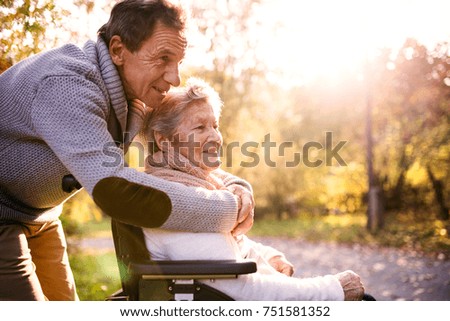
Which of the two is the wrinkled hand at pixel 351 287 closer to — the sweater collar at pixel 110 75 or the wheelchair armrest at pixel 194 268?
the wheelchair armrest at pixel 194 268

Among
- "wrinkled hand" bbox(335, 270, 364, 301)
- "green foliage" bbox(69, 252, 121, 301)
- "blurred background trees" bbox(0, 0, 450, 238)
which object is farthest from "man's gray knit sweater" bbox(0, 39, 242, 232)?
"green foliage" bbox(69, 252, 121, 301)

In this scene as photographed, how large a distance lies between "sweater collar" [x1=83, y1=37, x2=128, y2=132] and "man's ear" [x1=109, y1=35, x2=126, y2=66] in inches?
1.0

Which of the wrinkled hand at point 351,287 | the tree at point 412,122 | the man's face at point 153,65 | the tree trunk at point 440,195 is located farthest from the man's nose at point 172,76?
the tree trunk at point 440,195

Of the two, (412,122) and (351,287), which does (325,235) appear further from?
(351,287)

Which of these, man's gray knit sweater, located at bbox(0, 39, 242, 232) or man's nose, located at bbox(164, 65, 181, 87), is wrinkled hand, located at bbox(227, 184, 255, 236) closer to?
man's gray knit sweater, located at bbox(0, 39, 242, 232)

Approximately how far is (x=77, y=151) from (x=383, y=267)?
25.2 feet

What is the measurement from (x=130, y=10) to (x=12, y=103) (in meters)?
0.63

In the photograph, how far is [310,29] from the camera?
8875 millimetres

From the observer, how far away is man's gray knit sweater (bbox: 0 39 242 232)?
6.74 ft

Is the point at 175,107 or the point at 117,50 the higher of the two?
the point at 117,50

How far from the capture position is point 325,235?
1408cm

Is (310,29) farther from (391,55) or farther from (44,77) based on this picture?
(44,77)

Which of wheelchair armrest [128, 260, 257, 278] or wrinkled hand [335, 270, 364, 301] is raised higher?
wheelchair armrest [128, 260, 257, 278]

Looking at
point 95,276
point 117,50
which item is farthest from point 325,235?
point 117,50
